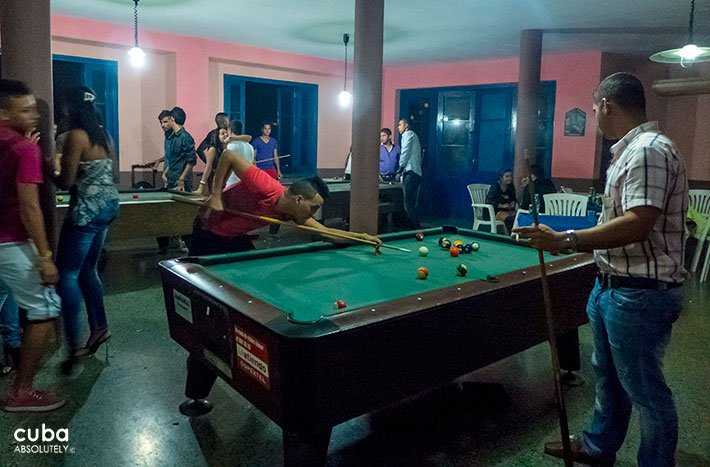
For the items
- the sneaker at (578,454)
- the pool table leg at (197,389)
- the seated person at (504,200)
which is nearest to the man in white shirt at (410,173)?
the seated person at (504,200)

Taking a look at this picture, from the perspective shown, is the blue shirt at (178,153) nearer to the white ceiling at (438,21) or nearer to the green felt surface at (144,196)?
the green felt surface at (144,196)

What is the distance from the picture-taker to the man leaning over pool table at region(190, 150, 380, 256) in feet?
9.61

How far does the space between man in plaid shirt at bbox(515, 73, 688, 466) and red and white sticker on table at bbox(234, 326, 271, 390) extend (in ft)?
2.71

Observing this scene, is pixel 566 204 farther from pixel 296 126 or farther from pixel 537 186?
pixel 296 126

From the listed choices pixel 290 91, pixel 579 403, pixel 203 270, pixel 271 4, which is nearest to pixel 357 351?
pixel 203 270

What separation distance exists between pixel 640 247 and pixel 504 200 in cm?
480

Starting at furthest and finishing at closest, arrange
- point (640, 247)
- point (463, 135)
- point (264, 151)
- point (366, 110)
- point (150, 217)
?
point (463, 135) → point (264, 151) → point (366, 110) → point (150, 217) → point (640, 247)

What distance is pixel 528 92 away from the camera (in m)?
6.47

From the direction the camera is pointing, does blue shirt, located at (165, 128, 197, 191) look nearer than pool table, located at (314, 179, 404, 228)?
Yes

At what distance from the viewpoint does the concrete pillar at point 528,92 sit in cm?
634

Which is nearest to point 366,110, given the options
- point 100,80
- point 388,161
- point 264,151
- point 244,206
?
point 244,206

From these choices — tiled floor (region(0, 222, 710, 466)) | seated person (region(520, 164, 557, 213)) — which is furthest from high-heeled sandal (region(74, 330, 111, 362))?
seated person (region(520, 164, 557, 213))

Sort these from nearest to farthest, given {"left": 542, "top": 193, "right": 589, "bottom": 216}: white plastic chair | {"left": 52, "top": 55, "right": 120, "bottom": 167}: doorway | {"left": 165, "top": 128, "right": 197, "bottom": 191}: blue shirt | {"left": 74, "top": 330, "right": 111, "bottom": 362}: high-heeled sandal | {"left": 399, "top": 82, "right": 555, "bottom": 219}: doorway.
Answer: {"left": 74, "top": 330, "right": 111, "bottom": 362}: high-heeled sandal < {"left": 542, "top": 193, "right": 589, "bottom": 216}: white plastic chair < {"left": 165, "top": 128, "right": 197, "bottom": 191}: blue shirt < {"left": 52, "top": 55, "right": 120, "bottom": 167}: doorway < {"left": 399, "top": 82, "right": 555, "bottom": 219}: doorway

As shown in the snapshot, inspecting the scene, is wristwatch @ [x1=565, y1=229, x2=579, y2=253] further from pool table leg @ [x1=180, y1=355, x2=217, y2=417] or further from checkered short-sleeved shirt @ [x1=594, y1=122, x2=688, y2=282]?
pool table leg @ [x1=180, y1=355, x2=217, y2=417]
